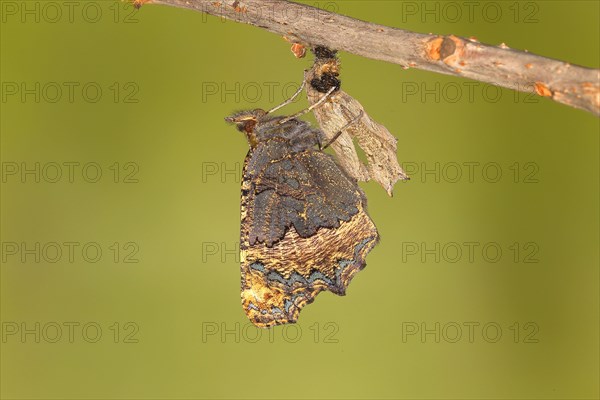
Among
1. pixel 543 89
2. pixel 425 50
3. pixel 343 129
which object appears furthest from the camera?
pixel 343 129

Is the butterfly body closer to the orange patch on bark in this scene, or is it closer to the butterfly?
the butterfly

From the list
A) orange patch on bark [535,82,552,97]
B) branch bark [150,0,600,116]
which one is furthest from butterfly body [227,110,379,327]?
orange patch on bark [535,82,552,97]

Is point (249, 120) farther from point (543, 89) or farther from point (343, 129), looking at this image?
point (543, 89)

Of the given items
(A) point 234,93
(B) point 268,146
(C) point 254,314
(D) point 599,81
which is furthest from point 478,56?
(A) point 234,93

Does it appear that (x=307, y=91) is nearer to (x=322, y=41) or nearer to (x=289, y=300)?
(x=322, y=41)

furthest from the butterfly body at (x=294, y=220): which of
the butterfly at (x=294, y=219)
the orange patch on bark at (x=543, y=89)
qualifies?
the orange patch on bark at (x=543, y=89)

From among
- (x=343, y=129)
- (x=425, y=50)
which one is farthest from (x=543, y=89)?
(x=343, y=129)
